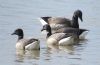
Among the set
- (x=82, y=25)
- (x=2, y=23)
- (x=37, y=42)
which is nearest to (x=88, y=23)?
(x=82, y=25)

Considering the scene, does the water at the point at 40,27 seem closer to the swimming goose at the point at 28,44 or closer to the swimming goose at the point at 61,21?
the swimming goose at the point at 28,44

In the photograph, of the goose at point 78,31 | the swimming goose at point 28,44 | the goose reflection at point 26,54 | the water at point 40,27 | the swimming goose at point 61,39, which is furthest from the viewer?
the goose at point 78,31

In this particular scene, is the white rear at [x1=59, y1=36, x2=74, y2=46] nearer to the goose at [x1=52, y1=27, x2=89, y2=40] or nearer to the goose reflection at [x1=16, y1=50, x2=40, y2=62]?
the goose at [x1=52, y1=27, x2=89, y2=40]

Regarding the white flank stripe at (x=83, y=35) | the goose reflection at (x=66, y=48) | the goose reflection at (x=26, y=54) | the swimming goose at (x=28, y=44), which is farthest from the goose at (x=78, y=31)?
the goose reflection at (x=26, y=54)

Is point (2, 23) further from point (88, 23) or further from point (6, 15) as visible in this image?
point (88, 23)

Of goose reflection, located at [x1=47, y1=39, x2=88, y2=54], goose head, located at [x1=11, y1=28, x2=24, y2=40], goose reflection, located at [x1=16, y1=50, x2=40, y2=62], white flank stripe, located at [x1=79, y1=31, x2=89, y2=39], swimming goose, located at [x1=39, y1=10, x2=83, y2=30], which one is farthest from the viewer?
swimming goose, located at [x1=39, y1=10, x2=83, y2=30]

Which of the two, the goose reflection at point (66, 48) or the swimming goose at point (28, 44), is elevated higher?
the swimming goose at point (28, 44)

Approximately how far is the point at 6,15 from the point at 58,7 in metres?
3.75

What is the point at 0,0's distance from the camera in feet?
109

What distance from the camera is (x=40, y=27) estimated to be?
89.1ft

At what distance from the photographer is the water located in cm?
2035

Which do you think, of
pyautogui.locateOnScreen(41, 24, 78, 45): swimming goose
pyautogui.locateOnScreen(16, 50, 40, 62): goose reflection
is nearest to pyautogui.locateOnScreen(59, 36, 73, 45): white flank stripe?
pyautogui.locateOnScreen(41, 24, 78, 45): swimming goose

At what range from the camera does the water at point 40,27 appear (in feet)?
66.8

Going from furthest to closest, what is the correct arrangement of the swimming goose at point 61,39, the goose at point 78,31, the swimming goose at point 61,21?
the swimming goose at point 61,21, the goose at point 78,31, the swimming goose at point 61,39
